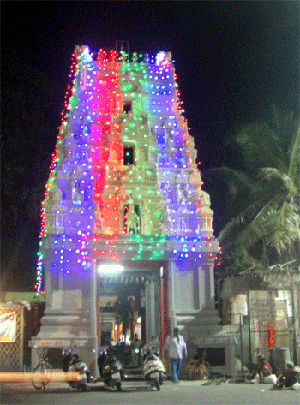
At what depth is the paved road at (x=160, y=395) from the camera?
11.1 m

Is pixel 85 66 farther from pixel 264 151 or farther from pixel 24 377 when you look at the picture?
pixel 24 377

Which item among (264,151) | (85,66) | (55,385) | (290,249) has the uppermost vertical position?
(85,66)

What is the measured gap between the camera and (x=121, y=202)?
1931 cm

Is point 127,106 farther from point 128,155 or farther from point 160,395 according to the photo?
point 160,395

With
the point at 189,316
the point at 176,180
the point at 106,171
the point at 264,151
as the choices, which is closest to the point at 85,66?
the point at 106,171

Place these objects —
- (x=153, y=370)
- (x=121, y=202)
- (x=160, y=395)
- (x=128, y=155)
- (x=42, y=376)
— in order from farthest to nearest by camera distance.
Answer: (x=128, y=155) → (x=121, y=202) → (x=42, y=376) → (x=153, y=370) → (x=160, y=395)

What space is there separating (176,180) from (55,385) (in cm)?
865

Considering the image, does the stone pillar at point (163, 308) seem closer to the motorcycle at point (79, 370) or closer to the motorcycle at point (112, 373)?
the motorcycle at point (112, 373)

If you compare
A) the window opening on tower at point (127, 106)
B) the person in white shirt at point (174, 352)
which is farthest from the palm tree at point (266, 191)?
the person in white shirt at point (174, 352)

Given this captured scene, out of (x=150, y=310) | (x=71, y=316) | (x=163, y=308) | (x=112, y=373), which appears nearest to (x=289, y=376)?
(x=112, y=373)

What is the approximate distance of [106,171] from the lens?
64.1 ft

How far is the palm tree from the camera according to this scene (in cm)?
2144

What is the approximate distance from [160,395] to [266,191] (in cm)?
1322

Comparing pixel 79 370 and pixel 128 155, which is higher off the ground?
pixel 128 155
